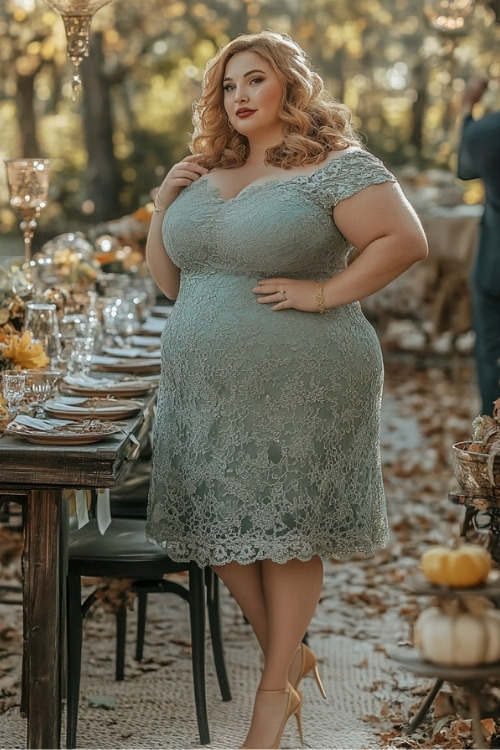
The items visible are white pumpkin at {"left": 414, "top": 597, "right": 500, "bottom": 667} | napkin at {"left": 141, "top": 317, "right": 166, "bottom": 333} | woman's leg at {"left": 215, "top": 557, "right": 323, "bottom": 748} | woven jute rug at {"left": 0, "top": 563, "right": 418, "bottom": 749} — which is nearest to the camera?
white pumpkin at {"left": 414, "top": 597, "right": 500, "bottom": 667}

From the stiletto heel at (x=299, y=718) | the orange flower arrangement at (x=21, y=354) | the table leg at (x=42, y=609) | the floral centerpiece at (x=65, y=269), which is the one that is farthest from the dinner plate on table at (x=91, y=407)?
the floral centerpiece at (x=65, y=269)

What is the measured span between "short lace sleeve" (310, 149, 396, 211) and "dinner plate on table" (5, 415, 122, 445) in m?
0.82

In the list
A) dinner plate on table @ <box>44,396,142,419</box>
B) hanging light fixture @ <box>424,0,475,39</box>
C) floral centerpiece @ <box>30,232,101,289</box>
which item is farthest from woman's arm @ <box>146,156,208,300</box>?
hanging light fixture @ <box>424,0,475,39</box>

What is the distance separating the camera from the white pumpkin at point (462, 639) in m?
2.21

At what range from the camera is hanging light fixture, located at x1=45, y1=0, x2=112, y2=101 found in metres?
4.22

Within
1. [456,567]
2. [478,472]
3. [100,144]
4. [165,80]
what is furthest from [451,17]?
[165,80]

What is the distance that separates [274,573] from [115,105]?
17.4 m

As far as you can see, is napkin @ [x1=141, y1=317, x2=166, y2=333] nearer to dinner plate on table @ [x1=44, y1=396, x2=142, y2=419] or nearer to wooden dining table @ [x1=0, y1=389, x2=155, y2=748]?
dinner plate on table @ [x1=44, y1=396, x2=142, y2=419]

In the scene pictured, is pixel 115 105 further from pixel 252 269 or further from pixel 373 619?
pixel 252 269

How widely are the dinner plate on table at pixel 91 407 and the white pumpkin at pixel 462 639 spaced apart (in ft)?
4.89

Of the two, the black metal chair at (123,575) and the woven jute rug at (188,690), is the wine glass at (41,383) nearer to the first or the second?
the black metal chair at (123,575)

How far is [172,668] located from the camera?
4434 mm

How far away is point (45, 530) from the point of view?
3146 millimetres

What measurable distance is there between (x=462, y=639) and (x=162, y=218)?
168 centimetres
